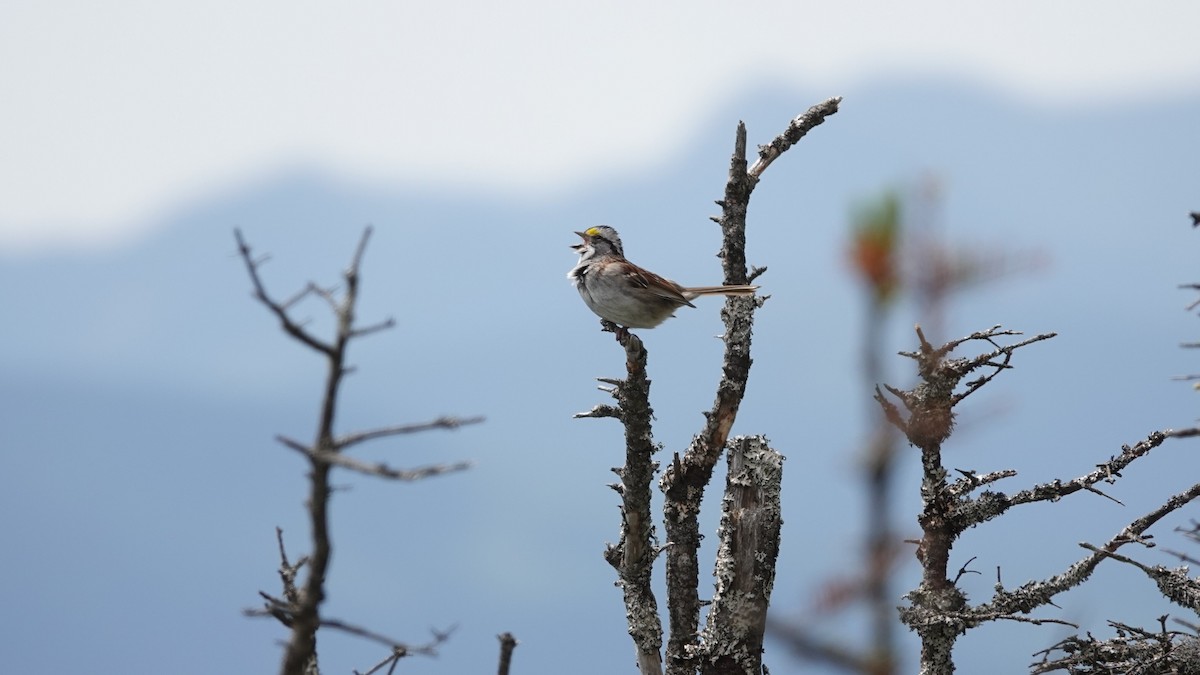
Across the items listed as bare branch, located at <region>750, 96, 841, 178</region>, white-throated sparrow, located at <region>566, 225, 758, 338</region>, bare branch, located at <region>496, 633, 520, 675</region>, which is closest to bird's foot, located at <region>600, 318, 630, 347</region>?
white-throated sparrow, located at <region>566, 225, 758, 338</region>

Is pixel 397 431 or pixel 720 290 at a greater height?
pixel 720 290

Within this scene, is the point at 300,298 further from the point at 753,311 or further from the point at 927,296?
the point at 753,311

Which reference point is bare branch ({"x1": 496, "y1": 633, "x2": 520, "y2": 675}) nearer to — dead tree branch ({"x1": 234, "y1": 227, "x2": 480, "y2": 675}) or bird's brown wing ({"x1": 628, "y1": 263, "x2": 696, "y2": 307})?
dead tree branch ({"x1": 234, "y1": 227, "x2": 480, "y2": 675})

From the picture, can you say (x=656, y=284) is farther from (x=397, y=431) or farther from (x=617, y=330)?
(x=397, y=431)

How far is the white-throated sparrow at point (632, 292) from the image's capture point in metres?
8.87

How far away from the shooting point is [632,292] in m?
8.84

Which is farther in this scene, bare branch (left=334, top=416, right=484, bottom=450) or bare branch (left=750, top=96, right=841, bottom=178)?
bare branch (left=750, top=96, right=841, bottom=178)

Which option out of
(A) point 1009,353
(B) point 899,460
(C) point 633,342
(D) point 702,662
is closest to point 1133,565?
(A) point 1009,353

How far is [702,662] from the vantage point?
8477mm

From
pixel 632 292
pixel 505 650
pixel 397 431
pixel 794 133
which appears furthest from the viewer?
A: pixel 794 133

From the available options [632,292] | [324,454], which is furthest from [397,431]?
[632,292]

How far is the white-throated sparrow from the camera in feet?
29.1

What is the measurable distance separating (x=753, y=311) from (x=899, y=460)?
6.73m

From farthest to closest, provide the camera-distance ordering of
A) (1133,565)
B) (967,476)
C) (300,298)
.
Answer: (967,476) < (1133,565) < (300,298)
